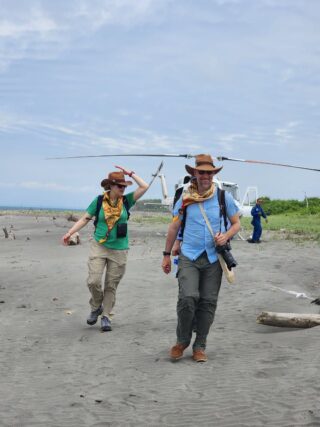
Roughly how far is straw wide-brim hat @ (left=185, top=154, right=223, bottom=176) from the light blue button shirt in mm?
294

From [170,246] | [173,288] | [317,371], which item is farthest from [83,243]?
[317,371]

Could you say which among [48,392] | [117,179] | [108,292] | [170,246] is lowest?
[48,392]

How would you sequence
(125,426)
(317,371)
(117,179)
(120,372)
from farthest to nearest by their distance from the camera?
(117,179)
(120,372)
(317,371)
(125,426)

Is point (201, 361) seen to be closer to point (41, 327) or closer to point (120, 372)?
point (120, 372)

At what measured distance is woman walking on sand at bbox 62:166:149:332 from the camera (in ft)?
27.7

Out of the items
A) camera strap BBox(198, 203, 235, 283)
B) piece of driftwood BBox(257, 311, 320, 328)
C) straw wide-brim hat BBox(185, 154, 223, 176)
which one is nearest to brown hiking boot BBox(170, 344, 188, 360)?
camera strap BBox(198, 203, 235, 283)

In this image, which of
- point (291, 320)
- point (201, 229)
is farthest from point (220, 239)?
point (291, 320)

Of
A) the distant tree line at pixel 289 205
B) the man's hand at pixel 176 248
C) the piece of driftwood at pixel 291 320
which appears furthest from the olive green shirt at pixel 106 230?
the distant tree line at pixel 289 205

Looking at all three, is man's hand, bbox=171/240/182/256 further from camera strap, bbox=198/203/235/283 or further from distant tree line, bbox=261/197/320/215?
distant tree line, bbox=261/197/320/215

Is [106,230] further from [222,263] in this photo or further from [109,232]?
[222,263]

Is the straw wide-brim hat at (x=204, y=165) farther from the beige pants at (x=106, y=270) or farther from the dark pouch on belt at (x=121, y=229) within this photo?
the beige pants at (x=106, y=270)

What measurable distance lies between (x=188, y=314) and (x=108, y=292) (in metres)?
2.26

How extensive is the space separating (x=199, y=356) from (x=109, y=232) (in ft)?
7.97

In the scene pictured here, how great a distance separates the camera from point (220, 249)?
260 inches
